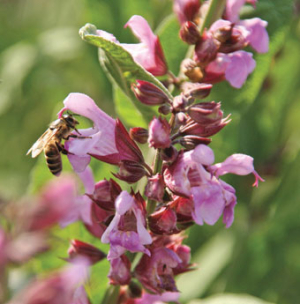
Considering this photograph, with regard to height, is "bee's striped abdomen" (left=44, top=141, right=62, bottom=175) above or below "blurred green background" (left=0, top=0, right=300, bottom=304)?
above

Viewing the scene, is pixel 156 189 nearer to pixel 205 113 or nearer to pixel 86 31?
pixel 205 113

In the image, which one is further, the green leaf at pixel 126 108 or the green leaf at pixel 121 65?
the green leaf at pixel 126 108

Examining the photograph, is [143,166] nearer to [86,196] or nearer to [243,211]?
[86,196]

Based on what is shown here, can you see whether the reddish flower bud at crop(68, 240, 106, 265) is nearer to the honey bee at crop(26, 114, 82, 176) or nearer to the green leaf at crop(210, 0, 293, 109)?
the honey bee at crop(26, 114, 82, 176)

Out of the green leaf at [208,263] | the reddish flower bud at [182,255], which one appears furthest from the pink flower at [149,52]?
the green leaf at [208,263]

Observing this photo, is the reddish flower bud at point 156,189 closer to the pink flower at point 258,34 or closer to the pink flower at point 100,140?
the pink flower at point 100,140

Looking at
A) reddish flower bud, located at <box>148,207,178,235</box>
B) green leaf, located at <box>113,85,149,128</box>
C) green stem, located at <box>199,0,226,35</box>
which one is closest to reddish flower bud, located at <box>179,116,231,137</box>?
reddish flower bud, located at <box>148,207,178,235</box>

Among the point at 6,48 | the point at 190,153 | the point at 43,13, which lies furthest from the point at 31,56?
the point at 190,153
